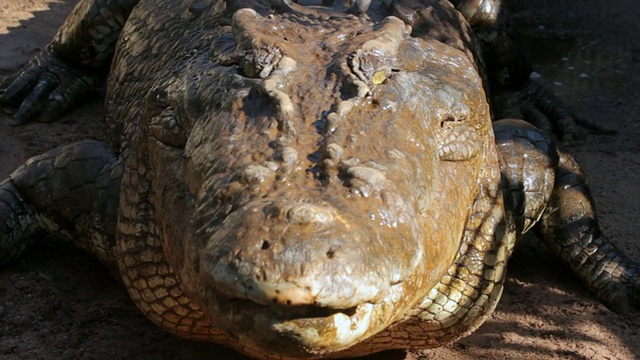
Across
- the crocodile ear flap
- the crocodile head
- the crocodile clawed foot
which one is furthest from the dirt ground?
the crocodile ear flap

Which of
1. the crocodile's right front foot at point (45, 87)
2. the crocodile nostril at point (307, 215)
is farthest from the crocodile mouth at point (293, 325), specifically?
the crocodile's right front foot at point (45, 87)

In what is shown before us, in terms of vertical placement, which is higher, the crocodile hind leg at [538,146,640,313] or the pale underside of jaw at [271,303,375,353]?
the pale underside of jaw at [271,303,375,353]

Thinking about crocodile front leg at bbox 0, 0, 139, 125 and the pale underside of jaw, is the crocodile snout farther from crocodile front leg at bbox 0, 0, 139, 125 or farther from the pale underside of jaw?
crocodile front leg at bbox 0, 0, 139, 125

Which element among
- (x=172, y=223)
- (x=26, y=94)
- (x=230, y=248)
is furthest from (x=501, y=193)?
(x=26, y=94)

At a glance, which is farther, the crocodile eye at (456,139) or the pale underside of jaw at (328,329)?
the crocodile eye at (456,139)

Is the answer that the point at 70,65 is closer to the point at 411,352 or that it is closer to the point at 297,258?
the point at 411,352

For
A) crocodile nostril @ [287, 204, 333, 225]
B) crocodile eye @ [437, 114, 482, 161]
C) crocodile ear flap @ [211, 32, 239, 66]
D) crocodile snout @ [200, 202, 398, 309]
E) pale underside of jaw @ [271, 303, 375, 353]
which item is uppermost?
crocodile ear flap @ [211, 32, 239, 66]

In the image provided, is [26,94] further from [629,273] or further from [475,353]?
[629,273]

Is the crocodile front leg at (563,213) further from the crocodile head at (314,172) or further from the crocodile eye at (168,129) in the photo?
the crocodile eye at (168,129)
